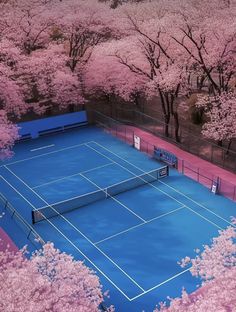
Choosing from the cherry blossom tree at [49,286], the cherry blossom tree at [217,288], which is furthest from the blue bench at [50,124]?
the cherry blossom tree at [217,288]

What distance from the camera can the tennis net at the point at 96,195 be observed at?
1185 inches

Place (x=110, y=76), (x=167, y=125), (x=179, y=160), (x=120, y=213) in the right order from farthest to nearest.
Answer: (x=110, y=76) → (x=167, y=125) → (x=179, y=160) → (x=120, y=213)

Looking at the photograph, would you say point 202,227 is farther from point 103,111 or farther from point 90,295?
point 103,111

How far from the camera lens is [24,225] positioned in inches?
1125

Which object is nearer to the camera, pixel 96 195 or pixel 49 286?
pixel 49 286

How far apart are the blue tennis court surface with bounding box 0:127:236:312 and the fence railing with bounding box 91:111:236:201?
913 mm

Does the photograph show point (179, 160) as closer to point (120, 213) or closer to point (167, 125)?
A: point (167, 125)

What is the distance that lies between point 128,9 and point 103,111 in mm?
13033

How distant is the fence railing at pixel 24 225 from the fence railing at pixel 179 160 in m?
15.4

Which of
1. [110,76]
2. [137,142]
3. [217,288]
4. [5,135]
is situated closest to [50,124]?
[110,76]

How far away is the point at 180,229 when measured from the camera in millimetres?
28922

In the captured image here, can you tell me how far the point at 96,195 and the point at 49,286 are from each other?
16.3 meters

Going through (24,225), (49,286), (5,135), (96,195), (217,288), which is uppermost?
(5,135)

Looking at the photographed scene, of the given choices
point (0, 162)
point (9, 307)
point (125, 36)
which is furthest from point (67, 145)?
point (9, 307)
